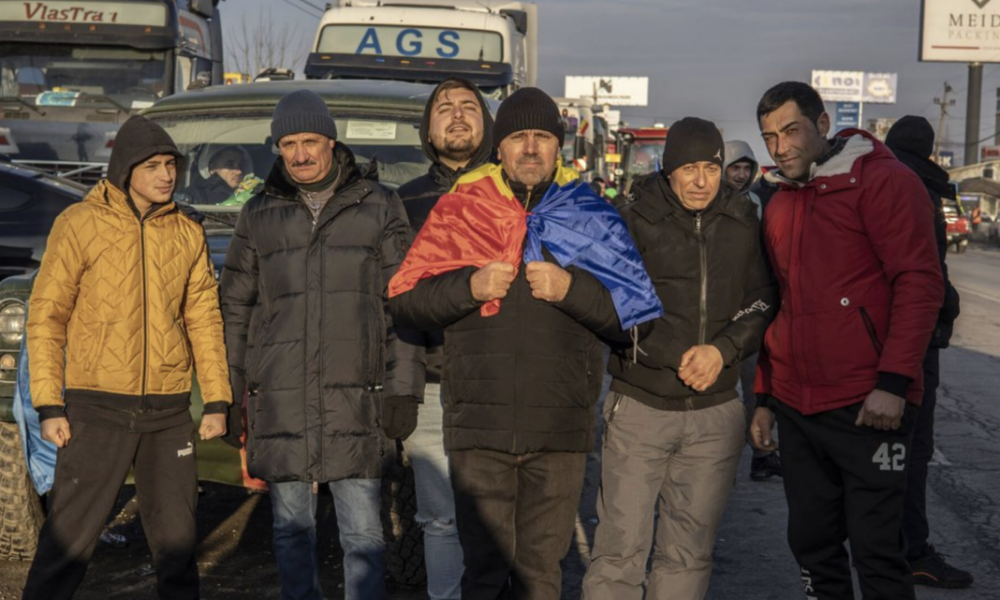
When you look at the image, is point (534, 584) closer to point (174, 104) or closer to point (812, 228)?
point (812, 228)

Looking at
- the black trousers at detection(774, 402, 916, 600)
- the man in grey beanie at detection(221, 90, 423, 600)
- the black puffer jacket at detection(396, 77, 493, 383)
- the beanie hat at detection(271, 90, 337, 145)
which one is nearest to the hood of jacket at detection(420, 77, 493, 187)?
the black puffer jacket at detection(396, 77, 493, 383)

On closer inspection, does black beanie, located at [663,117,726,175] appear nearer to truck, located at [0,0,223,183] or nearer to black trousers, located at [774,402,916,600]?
black trousers, located at [774,402,916,600]

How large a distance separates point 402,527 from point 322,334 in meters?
1.28

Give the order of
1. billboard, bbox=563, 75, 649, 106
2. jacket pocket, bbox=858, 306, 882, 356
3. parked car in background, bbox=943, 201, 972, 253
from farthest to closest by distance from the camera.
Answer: billboard, bbox=563, 75, 649, 106 < parked car in background, bbox=943, 201, 972, 253 < jacket pocket, bbox=858, 306, 882, 356

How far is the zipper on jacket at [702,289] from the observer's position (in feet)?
15.8

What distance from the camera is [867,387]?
4555mm

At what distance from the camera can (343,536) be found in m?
5.06

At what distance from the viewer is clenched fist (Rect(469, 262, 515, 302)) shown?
4.42 metres

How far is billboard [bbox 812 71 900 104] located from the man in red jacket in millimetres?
136974

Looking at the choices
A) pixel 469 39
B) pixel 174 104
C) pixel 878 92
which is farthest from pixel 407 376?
pixel 878 92

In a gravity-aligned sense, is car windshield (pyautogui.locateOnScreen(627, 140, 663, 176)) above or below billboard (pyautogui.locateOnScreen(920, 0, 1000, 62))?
below

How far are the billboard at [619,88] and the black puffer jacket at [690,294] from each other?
465 ft

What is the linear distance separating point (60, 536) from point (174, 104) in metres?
3.29

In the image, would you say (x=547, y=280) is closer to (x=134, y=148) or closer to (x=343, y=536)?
(x=343, y=536)
